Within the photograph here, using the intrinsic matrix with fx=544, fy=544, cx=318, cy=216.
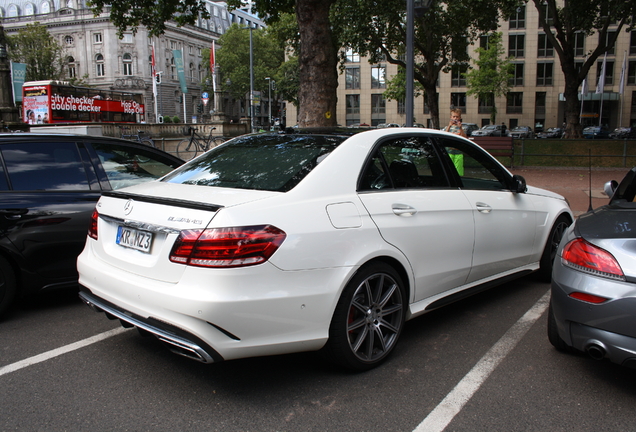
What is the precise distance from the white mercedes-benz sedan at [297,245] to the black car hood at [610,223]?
891 mm

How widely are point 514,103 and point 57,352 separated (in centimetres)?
6451

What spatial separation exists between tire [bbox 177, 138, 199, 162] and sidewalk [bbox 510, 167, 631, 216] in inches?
484

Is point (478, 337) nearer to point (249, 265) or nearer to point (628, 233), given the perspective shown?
point (628, 233)

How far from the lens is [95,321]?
4570 millimetres

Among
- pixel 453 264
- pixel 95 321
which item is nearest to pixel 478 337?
pixel 453 264

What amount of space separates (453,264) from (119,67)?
282 ft

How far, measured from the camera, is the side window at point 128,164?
523cm

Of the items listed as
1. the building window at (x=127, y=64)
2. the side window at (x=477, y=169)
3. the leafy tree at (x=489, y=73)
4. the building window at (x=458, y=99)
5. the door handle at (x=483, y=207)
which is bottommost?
the door handle at (x=483, y=207)

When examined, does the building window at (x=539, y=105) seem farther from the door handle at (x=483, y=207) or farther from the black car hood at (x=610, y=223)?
the black car hood at (x=610, y=223)

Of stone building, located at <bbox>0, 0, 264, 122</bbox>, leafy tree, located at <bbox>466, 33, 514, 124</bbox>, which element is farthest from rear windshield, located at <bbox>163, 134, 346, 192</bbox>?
stone building, located at <bbox>0, 0, 264, 122</bbox>

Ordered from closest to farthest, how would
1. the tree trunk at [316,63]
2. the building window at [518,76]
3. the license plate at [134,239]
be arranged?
the license plate at [134,239], the tree trunk at [316,63], the building window at [518,76]

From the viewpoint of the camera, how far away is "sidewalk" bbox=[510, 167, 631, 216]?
11.2 m

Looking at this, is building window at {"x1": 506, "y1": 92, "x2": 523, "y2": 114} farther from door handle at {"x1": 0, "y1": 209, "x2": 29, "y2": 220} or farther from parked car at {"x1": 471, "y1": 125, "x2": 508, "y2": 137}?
door handle at {"x1": 0, "y1": 209, "x2": 29, "y2": 220}

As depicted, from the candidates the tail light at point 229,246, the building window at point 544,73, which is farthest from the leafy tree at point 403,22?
the building window at point 544,73
